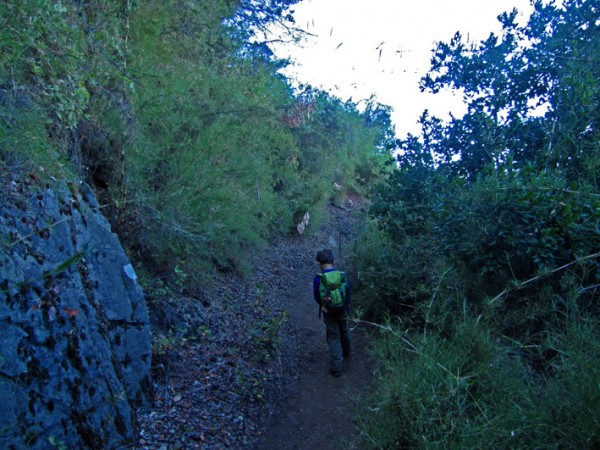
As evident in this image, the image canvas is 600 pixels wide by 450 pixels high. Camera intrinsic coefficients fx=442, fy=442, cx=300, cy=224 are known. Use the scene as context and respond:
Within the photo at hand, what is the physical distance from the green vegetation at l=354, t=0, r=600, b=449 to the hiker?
1.90 feet

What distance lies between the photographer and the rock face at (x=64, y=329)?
281cm

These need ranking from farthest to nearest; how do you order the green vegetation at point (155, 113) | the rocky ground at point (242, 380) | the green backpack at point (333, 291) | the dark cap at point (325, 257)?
1. the dark cap at point (325, 257)
2. the green backpack at point (333, 291)
3. the rocky ground at point (242, 380)
4. the green vegetation at point (155, 113)

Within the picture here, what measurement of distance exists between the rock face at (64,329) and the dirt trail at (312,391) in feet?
4.88

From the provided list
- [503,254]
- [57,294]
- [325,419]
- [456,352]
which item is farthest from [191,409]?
[503,254]

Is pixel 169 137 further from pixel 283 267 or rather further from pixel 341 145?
pixel 341 145

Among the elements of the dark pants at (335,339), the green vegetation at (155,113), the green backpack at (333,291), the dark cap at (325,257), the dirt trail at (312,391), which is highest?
the green vegetation at (155,113)

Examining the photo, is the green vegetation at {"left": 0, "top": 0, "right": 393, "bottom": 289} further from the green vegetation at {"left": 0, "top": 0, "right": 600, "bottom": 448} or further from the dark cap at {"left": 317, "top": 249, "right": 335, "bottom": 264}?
the dark cap at {"left": 317, "top": 249, "right": 335, "bottom": 264}

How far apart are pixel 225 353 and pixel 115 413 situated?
6.67ft

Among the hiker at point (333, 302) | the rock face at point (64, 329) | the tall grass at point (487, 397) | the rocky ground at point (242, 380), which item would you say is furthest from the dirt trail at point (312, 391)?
the rock face at point (64, 329)

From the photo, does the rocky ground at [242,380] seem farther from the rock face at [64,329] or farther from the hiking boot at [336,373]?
the rock face at [64,329]

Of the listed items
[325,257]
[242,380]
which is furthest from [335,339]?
[242,380]

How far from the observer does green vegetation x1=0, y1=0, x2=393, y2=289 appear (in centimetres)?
→ 373

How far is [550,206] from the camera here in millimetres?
4566

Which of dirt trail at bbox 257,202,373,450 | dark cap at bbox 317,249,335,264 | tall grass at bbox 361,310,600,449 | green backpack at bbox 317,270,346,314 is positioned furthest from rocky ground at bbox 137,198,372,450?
dark cap at bbox 317,249,335,264
